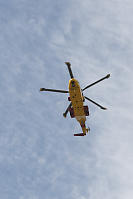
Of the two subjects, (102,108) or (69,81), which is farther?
(102,108)

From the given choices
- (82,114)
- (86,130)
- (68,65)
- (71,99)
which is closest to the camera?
(68,65)

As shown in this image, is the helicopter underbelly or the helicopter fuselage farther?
the helicopter underbelly

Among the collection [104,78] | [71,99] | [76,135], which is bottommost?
[76,135]

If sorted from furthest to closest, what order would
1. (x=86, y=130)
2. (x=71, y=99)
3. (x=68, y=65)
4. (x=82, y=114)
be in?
(x=86, y=130)
(x=82, y=114)
(x=71, y=99)
(x=68, y=65)

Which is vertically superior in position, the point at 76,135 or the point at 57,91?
the point at 57,91

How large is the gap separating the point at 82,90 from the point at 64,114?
8060 millimetres

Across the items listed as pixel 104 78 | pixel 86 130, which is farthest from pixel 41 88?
pixel 86 130

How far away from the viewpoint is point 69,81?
57.9m

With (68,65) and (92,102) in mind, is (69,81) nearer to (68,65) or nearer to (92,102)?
(68,65)

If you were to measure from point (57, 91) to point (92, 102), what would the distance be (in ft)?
28.1

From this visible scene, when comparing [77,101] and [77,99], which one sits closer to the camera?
[77,99]

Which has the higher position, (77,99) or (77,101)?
(77,99)

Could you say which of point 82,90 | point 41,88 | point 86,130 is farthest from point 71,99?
point 86,130

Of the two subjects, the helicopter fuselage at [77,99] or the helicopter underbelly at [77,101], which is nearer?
the helicopter fuselage at [77,99]
